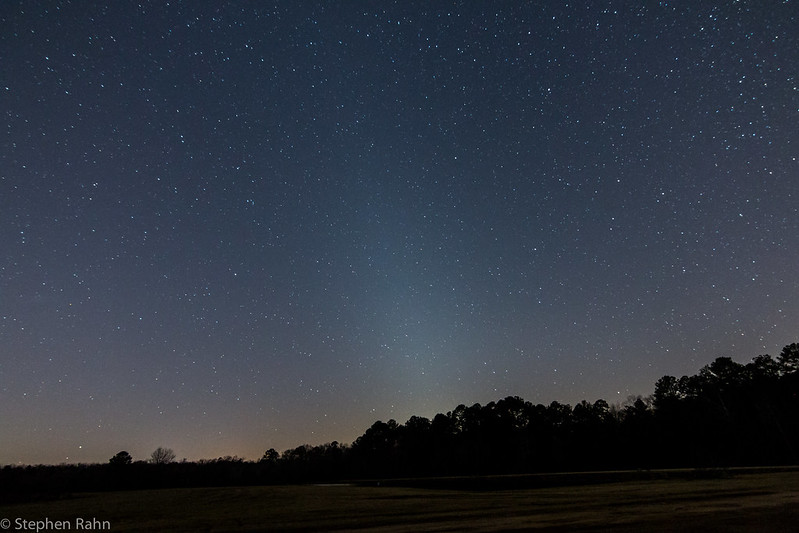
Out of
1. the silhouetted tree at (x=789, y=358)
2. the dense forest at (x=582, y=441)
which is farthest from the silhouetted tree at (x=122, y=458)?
the silhouetted tree at (x=789, y=358)

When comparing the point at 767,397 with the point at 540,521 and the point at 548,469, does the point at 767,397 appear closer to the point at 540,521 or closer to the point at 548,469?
the point at 548,469

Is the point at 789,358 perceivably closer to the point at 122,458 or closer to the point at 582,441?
the point at 582,441

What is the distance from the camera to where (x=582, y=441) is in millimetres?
61188

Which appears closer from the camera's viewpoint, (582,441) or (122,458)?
(582,441)

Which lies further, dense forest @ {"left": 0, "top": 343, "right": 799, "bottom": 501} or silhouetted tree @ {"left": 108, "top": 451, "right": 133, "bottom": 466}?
silhouetted tree @ {"left": 108, "top": 451, "right": 133, "bottom": 466}

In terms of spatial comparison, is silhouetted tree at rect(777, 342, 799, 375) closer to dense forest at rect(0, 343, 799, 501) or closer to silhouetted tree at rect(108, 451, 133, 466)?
dense forest at rect(0, 343, 799, 501)

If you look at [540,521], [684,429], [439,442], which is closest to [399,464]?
[439,442]

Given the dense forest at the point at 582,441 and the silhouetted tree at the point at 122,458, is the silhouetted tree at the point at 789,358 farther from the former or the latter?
the silhouetted tree at the point at 122,458

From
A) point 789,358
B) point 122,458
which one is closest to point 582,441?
point 789,358

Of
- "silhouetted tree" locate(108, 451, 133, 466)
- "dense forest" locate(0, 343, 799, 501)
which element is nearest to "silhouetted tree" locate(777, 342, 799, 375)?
"dense forest" locate(0, 343, 799, 501)

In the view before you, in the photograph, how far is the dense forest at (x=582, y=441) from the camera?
1842 inches

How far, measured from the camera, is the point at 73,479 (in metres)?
46.3

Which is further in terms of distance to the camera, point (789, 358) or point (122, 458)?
point (122, 458)

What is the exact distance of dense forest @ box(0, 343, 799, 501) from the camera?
4678 centimetres
